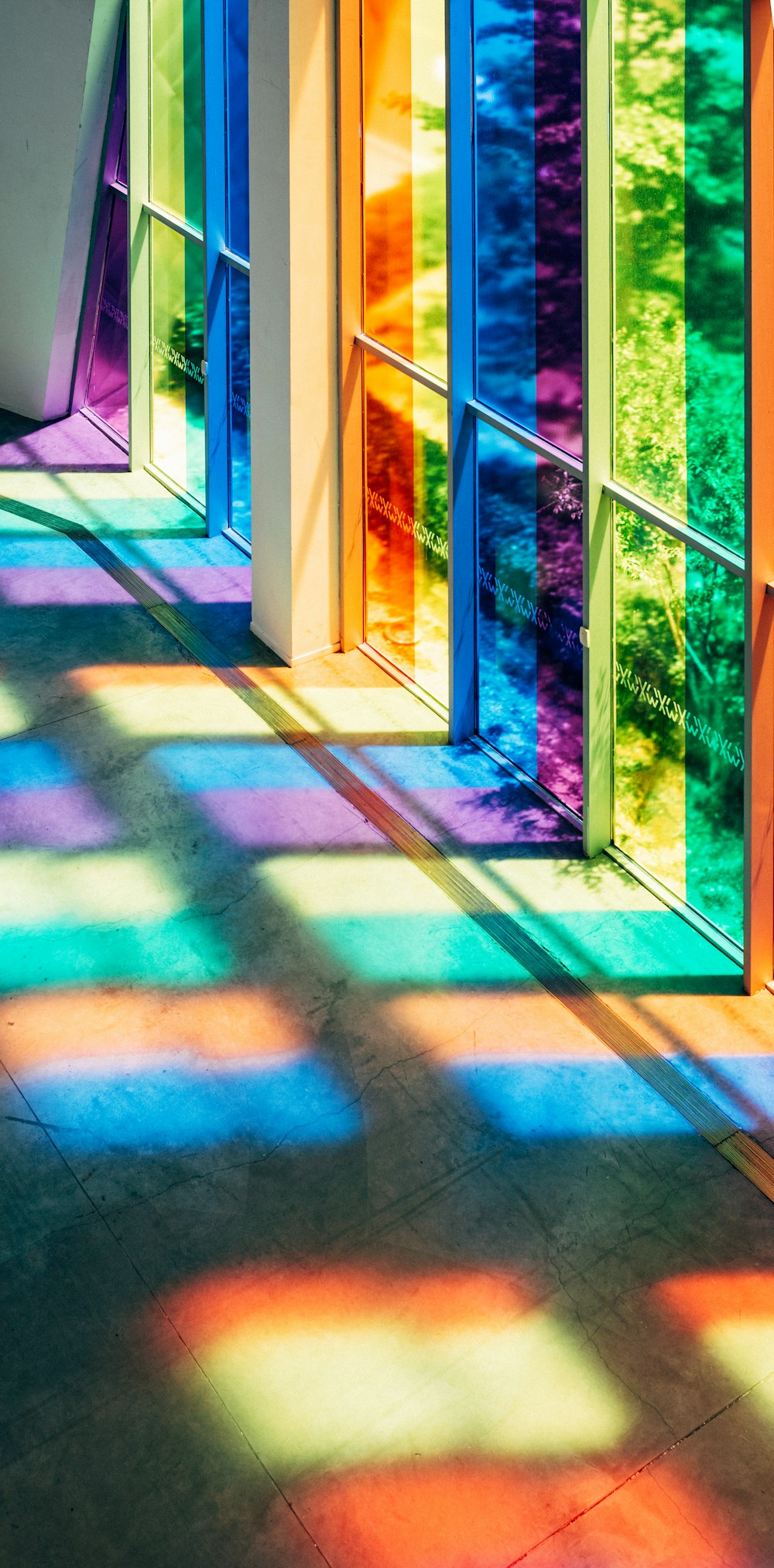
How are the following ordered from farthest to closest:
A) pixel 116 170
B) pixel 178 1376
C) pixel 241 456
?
pixel 116 170 → pixel 241 456 → pixel 178 1376

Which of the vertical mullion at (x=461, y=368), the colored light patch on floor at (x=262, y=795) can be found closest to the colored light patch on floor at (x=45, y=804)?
the colored light patch on floor at (x=262, y=795)

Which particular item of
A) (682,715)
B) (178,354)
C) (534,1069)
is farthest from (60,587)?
(534,1069)

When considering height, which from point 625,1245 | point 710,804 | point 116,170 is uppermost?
point 116,170

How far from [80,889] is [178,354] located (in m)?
6.08

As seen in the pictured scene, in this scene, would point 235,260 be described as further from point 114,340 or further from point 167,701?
point 167,701

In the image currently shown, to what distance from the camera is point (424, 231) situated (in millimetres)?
13023

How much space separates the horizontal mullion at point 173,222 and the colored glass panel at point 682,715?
570 cm

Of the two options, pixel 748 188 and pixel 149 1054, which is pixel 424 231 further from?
pixel 149 1054

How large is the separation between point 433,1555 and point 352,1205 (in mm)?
2056

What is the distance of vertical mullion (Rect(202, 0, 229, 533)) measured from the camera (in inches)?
572

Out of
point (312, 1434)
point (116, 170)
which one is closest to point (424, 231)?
point (116, 170)

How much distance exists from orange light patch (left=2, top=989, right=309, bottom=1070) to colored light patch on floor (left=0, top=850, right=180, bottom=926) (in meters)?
0.78

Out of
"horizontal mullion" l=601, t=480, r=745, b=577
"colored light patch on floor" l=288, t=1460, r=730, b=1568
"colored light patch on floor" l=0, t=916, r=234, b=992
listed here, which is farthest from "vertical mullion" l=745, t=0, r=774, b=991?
"colored light patch on floor" l=288, t=1460, r=730, b=1568

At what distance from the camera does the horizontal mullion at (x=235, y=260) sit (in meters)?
14.8
